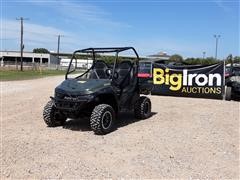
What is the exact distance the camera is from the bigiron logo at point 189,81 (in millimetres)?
17819

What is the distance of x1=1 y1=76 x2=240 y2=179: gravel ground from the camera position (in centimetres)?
604

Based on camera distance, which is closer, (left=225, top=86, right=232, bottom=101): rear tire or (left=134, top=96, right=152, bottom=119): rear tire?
(left=134, top=96, right=152, bottom=119): rear tire

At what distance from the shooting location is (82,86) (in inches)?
363

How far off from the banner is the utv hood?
26.8 ft

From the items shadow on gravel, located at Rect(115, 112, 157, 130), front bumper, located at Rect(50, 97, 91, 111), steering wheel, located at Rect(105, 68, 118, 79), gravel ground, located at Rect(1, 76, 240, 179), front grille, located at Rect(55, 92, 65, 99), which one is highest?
steering wheel, located at Rect(105, 68, 118, 79)

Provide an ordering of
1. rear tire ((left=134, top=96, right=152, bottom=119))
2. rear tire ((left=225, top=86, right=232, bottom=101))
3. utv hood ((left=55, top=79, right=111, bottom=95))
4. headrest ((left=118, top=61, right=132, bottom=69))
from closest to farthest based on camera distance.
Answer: utv hood ((left=55, top=79, right=111, bottom=95)) → headrest ((left=118, top=61, right=132, bottom=69)) → rear tire ((left=134, top=96, right=152, bottom=119)) → rear tire ((left=225, top=86, right=232, bottom=101))

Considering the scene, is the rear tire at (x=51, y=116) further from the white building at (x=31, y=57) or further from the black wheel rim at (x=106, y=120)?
the white building at (x=31, y=57)

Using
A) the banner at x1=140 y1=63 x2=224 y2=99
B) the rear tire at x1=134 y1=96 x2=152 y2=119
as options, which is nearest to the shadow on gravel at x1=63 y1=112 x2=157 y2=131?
Answer: the rear tire at x1=134 y1=96 x2=152 y2=119

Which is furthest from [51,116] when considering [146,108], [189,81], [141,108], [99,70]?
[189,81]

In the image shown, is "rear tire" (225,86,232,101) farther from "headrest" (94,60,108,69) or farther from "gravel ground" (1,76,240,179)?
"headrest" (94,60,108,69)

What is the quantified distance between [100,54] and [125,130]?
2619mm

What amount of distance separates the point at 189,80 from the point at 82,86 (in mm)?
9932

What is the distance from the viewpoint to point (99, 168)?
618 centimetres

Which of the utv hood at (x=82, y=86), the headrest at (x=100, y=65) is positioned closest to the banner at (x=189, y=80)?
the headrest at (x=100, y=65)
